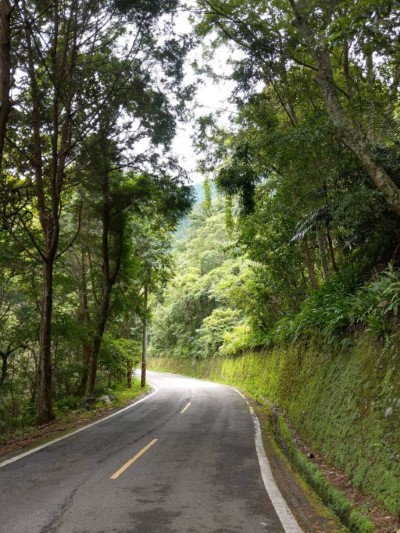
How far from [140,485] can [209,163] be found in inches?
505

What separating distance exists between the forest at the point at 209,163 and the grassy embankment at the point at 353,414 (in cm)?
46

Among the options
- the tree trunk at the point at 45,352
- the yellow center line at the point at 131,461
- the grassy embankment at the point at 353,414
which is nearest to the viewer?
the grassy embankment at the point at 353,414

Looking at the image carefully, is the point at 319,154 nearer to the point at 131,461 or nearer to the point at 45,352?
the point at 131,461

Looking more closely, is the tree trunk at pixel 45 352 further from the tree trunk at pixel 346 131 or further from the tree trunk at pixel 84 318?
the tree trunk at pixel 346 131

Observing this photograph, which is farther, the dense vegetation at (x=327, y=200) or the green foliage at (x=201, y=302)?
the green foliage at (x=201, y=302)

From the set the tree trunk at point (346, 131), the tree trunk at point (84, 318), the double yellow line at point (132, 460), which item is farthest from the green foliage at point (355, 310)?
the tree trunk at point (84, 318)

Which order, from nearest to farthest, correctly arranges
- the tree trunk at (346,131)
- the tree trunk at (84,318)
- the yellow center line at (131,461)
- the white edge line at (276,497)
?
the white edge line at (276,497), the yellow center line at (131,461), the tree trunk at (346,131), the tree trunk at (84,318)

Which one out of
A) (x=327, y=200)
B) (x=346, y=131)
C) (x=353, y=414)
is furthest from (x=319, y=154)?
(x=353, y=414)

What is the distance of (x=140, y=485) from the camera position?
6059 millimetres

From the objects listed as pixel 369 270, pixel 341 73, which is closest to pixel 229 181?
pixel 341 73

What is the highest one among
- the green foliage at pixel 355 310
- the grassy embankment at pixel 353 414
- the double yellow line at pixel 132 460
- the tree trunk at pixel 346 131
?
the tree trunk at pixel 346 131

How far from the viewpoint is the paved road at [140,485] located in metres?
4.68

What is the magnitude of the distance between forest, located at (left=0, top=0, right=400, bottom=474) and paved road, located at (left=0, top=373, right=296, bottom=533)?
295 centimetres

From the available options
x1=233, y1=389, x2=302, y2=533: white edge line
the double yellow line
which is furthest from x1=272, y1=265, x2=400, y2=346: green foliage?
the double yellow line
